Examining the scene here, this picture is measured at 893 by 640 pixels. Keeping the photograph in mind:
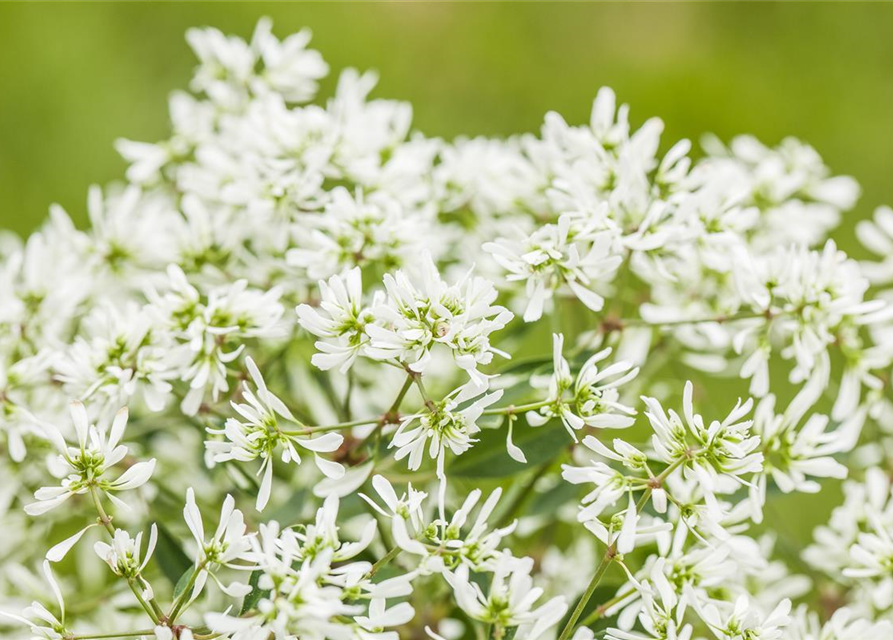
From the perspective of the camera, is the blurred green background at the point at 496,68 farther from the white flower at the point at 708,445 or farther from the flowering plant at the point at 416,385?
the white flower at the point at 708,445

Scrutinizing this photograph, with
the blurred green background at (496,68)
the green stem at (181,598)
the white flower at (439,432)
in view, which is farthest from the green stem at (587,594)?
the blurred green background at (496,68)

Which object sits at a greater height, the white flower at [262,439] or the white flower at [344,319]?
the white flower at [344,319]

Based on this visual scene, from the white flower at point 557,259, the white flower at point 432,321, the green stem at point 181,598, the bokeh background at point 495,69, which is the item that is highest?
the bokeh background at point 495,69

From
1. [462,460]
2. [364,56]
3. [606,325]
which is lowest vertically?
[462,460]

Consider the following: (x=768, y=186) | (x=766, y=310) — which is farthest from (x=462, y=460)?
(x=768, y=186)

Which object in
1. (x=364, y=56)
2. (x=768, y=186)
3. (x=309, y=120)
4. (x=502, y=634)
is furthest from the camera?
Result: (x=364, y=56)

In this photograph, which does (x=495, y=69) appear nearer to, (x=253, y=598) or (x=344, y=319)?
A: (x=344, y=319)

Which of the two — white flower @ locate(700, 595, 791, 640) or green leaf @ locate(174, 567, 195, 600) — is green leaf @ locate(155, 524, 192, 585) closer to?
green leaf @ locate(174, 567, 195, 600)

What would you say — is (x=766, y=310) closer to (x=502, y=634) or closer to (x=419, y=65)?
(x=502, y=634)
